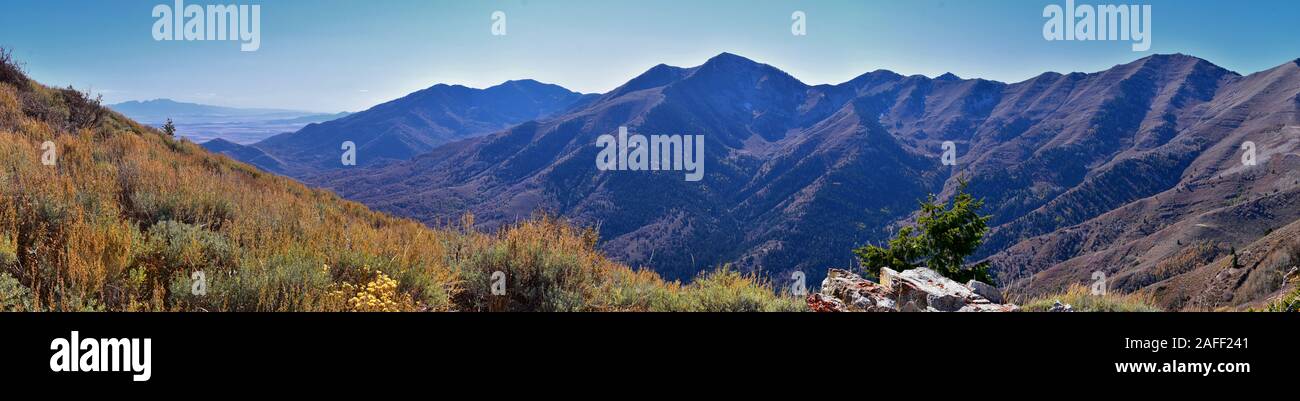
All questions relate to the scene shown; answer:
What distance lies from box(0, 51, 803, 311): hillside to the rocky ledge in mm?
1432

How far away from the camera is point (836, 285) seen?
8.38m

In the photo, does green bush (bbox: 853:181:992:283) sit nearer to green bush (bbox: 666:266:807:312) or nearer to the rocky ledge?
the rocky ledge

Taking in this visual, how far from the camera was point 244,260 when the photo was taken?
4.59 metres

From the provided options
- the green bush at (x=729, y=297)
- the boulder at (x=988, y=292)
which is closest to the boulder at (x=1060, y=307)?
the boulder at (x=988, y=292)

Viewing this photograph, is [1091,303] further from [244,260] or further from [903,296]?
[244,260]

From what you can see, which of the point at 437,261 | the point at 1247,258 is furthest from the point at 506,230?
the point at 1247,258

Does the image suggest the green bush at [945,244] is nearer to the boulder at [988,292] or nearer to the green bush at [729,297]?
the boulder at [988,292]

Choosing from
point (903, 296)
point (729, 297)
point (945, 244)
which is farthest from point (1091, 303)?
point (945, 244)

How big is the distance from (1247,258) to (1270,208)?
406 ft

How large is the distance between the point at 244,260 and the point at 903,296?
795 cm

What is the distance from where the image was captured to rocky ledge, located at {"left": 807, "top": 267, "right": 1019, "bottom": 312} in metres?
7.32

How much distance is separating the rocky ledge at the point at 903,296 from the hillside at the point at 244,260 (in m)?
1.43

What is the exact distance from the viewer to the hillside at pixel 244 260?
4.14 metres

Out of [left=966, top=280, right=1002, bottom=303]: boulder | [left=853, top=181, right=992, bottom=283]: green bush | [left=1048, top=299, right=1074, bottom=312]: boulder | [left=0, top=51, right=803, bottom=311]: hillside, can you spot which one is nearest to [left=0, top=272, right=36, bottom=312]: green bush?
[left=0, top=51, right=803, bottom=311]: hillside
